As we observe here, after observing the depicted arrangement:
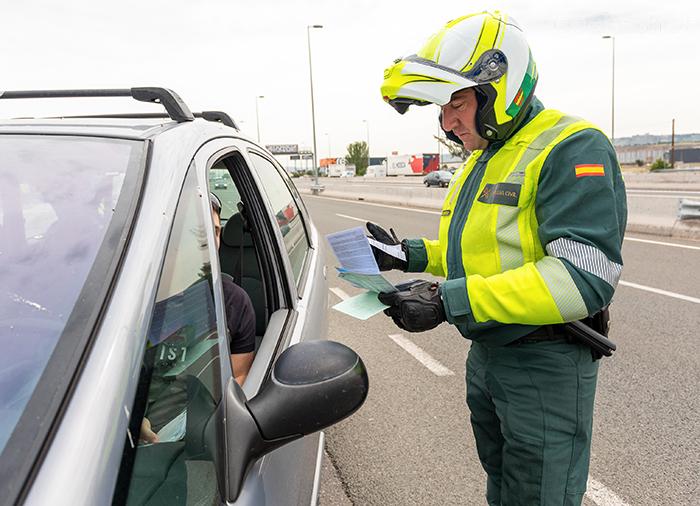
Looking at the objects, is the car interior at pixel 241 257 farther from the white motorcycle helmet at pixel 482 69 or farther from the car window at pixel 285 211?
the white motorcycle helmet at pixel 482 69

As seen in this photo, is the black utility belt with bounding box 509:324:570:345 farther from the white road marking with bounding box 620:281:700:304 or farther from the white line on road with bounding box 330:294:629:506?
the white road marking with bounding box 620:281:700:304

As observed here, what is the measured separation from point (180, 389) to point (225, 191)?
2083 mm

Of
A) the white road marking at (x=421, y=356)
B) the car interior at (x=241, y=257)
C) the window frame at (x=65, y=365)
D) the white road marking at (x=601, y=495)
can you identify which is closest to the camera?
the window frame at (x=65, y=365)

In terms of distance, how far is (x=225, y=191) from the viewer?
3014mm

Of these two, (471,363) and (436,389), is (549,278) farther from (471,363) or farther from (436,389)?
(436,389)

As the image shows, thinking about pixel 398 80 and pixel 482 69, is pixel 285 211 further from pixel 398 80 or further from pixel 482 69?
pixel 482 69

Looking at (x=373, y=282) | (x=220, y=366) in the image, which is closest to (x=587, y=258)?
(x=373, y=282)

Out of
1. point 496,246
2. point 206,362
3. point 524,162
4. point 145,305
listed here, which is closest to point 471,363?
point 496,246

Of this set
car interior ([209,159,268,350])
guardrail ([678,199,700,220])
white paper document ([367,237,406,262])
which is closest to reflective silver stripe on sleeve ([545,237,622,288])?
white paper document ([367,237,406,262])

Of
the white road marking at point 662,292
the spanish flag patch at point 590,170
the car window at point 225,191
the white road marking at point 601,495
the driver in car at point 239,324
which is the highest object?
the spanish flag patch at point 590,170

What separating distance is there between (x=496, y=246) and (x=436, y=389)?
7.85 ft

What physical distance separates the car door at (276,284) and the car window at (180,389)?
11 cm

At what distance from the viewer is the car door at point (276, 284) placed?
132cm

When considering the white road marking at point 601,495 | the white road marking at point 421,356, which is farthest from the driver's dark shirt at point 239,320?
the white road marking at point 421,356
